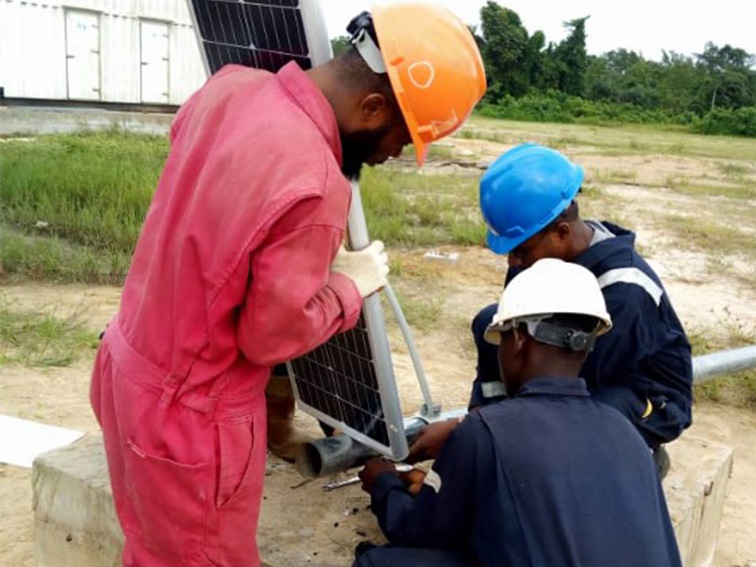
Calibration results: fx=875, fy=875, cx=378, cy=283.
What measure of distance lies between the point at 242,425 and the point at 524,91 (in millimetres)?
48159

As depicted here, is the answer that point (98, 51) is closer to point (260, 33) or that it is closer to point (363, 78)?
point (260, 33)

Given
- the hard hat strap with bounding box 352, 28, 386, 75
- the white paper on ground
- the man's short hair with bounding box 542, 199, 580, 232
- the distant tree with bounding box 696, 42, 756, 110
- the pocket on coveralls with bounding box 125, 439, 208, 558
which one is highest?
the distant tree with bounding box 696, 42, 756, 110

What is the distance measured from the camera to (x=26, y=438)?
4652 millimetres

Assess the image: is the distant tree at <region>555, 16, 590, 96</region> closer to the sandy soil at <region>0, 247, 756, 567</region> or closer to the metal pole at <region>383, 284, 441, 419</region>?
the sandy soil at <region>0, 247, 756, 567</region>

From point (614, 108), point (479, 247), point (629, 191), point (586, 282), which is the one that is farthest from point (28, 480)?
point (614, 108)

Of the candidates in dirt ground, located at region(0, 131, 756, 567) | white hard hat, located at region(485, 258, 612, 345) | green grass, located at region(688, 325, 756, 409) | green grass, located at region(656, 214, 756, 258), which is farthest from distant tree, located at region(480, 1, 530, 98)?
white hard hat, located at region(485, 258, 612, 345)

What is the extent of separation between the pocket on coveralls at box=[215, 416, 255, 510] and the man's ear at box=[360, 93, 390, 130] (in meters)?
0.80

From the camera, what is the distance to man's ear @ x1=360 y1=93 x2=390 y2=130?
210cm

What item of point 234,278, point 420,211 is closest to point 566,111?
point 420,211

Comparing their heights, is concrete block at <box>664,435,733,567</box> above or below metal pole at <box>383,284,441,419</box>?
below

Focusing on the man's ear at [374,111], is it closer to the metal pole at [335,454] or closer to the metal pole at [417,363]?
the metal pole at [417,363]

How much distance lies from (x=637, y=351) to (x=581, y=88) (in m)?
50.5

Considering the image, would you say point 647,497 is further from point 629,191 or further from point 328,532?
point 629,191

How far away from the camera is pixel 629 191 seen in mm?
16375
